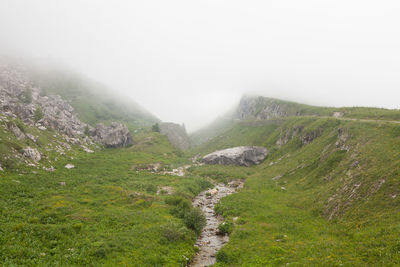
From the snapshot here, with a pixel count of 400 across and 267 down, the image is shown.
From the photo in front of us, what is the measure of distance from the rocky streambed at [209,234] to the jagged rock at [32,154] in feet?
145

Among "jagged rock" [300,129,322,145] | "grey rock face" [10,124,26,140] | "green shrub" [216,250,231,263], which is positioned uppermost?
"jagged rock" [300,129,322,145]

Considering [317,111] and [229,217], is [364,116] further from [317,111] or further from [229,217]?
[229,217]

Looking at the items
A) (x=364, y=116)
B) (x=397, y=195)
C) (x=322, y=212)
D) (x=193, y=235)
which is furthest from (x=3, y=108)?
(x=364, y=116)

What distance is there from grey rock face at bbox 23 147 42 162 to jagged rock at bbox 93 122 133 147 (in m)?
54.7

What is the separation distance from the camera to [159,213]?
129 ft

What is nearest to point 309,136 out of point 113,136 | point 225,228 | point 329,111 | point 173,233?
point 329,111

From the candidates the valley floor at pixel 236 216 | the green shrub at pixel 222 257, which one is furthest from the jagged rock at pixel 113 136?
the green shrub at pixel 222 257

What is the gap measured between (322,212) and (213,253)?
20.5m

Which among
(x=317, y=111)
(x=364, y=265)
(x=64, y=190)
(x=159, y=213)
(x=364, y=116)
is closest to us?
(x=364, y=265)

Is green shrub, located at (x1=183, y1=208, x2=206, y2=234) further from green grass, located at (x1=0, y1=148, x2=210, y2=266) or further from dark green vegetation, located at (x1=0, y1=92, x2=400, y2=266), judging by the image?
green grass, located at (x1=0, y1=148, x2=210, y2=266)

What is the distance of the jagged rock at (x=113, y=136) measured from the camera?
110344 mm

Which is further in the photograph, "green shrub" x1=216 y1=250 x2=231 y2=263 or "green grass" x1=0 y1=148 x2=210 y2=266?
"green shrub" x1=216 y1=250 x2=231 y2=263

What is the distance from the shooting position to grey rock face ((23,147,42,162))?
5107cm

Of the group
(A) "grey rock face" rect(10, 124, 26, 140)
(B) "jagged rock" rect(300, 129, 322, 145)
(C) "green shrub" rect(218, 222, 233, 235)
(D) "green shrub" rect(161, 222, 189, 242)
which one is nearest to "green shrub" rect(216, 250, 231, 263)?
(D) "green shrub" rect(161, 222, 189, 242)
